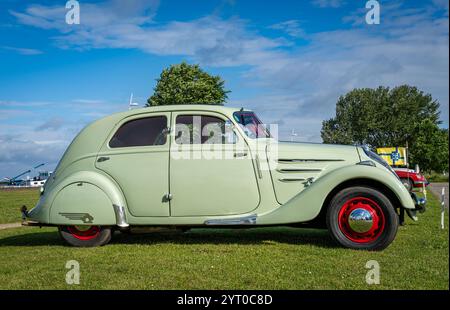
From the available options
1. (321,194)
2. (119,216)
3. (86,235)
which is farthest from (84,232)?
(321,194)

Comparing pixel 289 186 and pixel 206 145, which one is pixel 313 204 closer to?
pixel 289 186

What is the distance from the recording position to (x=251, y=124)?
22.4ft

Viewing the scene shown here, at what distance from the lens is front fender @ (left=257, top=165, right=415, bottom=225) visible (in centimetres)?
593

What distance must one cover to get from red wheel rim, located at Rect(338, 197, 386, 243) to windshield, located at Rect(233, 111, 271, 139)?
1.67 meters

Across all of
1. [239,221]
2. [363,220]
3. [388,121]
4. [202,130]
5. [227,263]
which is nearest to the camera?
[227,263]

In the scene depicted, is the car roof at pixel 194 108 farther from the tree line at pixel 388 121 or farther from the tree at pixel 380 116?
the tree at pixel 380 116

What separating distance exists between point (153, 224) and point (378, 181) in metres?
3.21

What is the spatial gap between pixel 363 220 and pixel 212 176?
2126mm

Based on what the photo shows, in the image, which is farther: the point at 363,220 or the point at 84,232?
the point at 84,232

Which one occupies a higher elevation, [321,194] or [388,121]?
[388,121]

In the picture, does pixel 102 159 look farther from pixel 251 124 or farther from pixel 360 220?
pixel 360 220

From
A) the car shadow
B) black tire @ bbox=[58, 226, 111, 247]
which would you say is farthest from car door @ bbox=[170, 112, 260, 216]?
black tire @ bbox=[58, 226, 111, 247]
